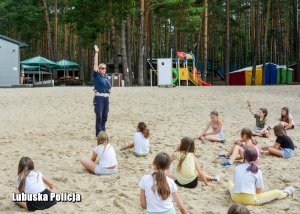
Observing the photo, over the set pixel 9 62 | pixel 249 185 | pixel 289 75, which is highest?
pixel 9 62

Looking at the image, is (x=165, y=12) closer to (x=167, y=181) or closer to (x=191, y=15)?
(x=191, y=15)

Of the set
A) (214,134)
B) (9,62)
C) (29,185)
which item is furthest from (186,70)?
(29,185)

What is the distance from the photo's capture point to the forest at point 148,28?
32188 millimetres

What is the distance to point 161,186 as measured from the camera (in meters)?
4.83

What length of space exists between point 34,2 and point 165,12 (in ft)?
59.0

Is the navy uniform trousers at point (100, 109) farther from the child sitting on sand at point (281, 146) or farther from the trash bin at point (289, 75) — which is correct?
the trash bin at point (289, 75)

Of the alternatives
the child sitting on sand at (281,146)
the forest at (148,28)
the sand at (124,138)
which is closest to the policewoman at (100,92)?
the sand at (124,138)

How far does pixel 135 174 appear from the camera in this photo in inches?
300

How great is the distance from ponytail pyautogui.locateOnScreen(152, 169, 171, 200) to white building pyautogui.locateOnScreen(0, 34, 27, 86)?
3241 centimetres

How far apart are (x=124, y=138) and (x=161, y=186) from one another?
253 inches

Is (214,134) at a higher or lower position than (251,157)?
lower

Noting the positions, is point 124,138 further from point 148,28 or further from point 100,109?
point 148,28

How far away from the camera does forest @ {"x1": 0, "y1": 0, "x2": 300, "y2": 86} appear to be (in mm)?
32188

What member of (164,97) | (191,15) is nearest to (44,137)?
(164,97)
